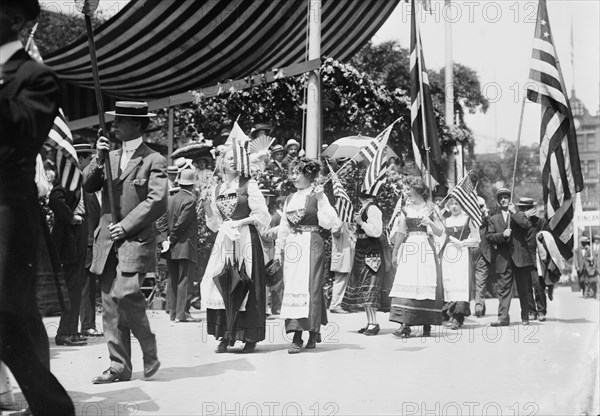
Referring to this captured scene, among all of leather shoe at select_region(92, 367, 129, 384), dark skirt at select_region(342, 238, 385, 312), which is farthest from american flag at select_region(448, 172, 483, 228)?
leather shoe at select_region(92, 367, 129, 384)

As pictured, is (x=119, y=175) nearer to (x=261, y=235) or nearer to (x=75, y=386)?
(x=75, y=386)

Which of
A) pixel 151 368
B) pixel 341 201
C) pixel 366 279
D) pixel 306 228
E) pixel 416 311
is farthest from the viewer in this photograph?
pixel 341 201

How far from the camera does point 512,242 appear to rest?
41.3ft

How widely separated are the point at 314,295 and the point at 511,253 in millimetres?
4660

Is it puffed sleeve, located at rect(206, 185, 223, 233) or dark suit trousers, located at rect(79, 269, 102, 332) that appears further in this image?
dark suit trousers, located at rect(79, 269, 102, 332)

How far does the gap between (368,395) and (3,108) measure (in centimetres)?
324

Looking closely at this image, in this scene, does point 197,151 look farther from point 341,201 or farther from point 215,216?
point 215,216

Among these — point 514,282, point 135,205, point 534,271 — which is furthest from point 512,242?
point 135,205

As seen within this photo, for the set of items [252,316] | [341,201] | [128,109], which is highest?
[128,109]

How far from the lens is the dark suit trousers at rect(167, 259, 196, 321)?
1158 centimetres

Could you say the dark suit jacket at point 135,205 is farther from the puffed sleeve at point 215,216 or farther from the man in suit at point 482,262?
the man in suit at point 482,262

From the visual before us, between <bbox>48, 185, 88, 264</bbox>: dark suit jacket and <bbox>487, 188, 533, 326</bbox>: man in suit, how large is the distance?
19.0ft

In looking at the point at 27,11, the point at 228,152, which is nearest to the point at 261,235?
the point at 228,152

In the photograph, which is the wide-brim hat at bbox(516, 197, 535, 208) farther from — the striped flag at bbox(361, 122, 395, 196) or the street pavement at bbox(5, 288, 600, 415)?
the street pavement at bbox(5, 288, 600, 415)
